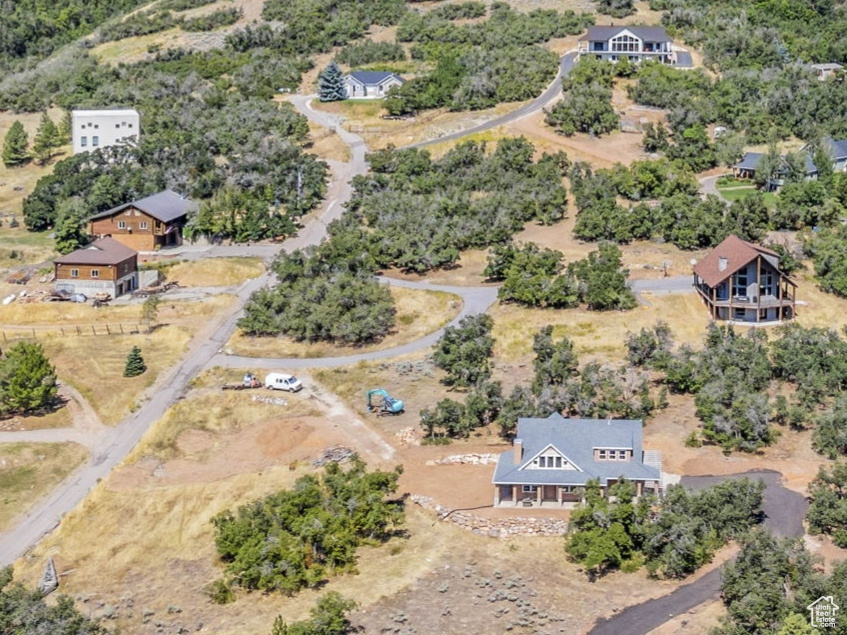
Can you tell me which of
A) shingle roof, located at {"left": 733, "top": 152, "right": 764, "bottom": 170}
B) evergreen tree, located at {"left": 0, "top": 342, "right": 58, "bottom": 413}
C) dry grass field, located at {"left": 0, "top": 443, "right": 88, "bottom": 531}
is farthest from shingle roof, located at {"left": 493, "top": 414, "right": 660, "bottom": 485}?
shingle roof, located at {"left": 733, "top": 152, "right": 764, "bottom": 170}

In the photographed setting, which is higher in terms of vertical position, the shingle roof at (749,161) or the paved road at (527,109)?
the paved road at (527,109)

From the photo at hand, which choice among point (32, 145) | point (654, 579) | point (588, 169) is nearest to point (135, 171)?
point (32, 145)

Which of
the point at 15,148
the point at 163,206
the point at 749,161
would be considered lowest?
the point at 163,206

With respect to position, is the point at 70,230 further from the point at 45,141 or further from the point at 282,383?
the point at 282,383

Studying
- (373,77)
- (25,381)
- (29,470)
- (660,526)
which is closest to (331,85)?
(373,77)

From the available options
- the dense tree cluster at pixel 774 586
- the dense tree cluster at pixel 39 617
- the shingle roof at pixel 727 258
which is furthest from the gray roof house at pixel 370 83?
the dense tree cluster at pixel 39 617

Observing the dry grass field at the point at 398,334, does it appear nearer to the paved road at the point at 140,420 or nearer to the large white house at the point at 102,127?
the paved road at the point at 140,420

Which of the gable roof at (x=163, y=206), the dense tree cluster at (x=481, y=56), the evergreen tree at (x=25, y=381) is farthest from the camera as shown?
the dense tree cluster at (x=481, y=56)
